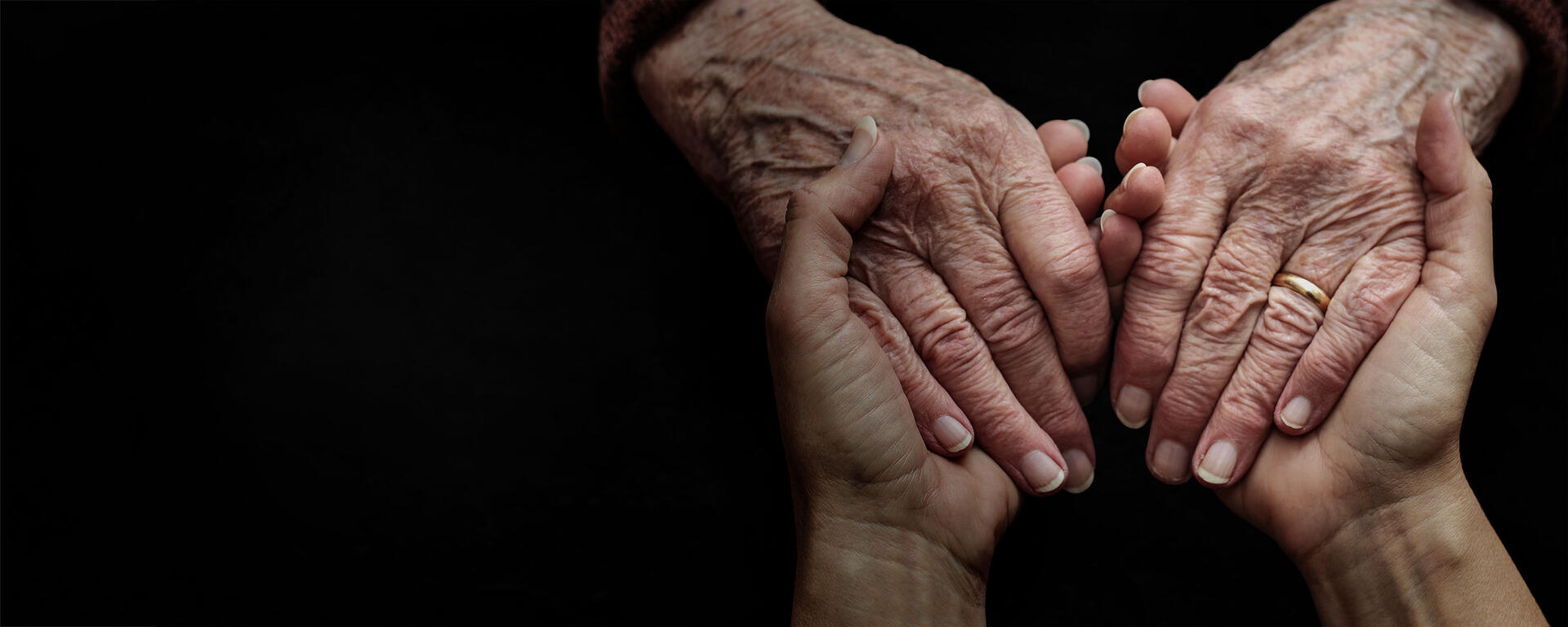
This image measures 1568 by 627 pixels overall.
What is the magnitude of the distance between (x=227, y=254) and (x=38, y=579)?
70cm

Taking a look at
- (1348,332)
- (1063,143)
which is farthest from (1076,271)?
(1348,332)

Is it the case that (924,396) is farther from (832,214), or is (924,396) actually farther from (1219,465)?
(1219,465)

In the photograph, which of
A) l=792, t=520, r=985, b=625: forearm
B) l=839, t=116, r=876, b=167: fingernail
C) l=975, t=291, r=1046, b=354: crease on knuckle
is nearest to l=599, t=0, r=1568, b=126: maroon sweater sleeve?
l=839, t=116, r=876, b=167: fingernail

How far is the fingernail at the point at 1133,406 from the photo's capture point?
117 centimetres

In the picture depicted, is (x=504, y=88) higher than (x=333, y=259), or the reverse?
(x=504, y=88)

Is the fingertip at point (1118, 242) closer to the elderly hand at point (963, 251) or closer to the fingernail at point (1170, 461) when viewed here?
the elderly hand at point (963, 251)

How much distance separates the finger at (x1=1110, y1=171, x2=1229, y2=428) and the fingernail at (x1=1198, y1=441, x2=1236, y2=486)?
112 millimetres

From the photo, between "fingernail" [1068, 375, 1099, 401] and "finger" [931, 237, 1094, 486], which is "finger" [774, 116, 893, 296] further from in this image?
"fingernail" [1068, 375, 1099, 401]

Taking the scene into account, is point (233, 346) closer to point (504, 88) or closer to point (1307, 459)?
point (504, 88)

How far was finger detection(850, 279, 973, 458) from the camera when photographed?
3.59ft

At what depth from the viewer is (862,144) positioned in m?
1.08

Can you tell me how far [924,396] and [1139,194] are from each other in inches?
15.3

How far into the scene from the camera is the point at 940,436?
1.10 metres

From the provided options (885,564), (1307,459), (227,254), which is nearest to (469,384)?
(227,254)
